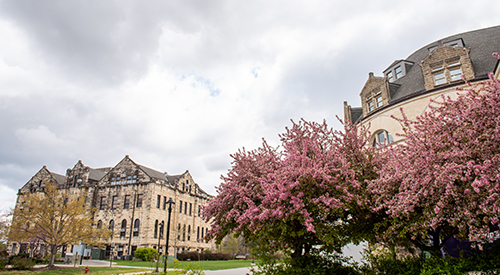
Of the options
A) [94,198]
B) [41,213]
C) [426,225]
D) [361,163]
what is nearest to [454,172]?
[426,225]

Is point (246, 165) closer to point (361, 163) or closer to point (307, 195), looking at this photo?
point (307, 195)

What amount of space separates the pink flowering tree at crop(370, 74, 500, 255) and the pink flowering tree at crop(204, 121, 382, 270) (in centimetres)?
146

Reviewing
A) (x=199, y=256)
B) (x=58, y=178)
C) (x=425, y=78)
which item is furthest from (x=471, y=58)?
(x=58, y=178)

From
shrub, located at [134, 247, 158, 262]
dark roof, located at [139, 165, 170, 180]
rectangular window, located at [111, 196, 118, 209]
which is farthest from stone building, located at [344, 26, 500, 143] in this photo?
rectangular window, located at [111, 196, 118, 209]

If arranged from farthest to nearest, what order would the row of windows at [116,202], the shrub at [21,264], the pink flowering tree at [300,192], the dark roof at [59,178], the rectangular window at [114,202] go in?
1. the dark roof at [59,178]
2. the rectangular window at [114,202]
3. the row of windows at [116,202]
4. the shrub at [21,264]
5. the pink flowering tree at [300,192]

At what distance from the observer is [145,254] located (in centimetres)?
3725

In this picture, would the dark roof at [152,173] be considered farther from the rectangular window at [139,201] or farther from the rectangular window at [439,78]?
the rectangular window at [439,78]

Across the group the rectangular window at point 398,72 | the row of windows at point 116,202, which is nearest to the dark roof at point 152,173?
the row of windows at point 116,202

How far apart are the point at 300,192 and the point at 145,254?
33.6 metres

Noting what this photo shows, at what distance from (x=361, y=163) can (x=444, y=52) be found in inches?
593

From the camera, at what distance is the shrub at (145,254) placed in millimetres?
37250

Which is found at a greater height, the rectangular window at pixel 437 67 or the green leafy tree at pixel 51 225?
the rectangular window at pixel 437 67

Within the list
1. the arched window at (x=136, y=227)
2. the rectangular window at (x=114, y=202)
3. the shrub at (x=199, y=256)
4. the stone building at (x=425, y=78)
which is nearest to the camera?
the stone building at (x=425, y=78)

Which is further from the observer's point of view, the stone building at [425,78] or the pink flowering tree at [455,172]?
the stone building at [425,78]
